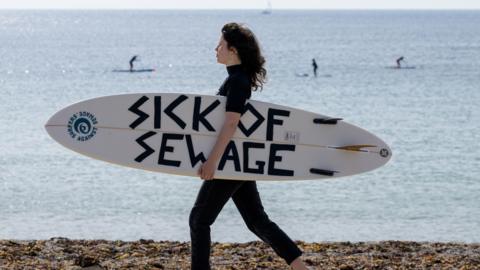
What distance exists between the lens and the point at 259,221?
5.85 m

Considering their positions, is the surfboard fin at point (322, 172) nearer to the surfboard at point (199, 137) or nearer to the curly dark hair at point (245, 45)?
the surfboard at point (199, 137)

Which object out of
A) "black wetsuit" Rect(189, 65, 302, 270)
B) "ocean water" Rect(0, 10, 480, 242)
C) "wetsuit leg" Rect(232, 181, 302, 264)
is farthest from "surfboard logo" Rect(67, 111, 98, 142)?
"ocean water" Rect(0, 10, 480, 242)

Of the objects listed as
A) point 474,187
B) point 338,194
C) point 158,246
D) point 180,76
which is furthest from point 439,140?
point 180,76

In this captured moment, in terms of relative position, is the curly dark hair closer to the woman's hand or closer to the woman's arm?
the woman's arm

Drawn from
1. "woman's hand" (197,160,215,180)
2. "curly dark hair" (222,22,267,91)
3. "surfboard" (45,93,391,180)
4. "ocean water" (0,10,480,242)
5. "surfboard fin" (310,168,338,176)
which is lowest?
"woman's hand" (197,160,215,180)

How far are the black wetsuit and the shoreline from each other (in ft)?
3.23

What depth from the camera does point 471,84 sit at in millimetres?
53062

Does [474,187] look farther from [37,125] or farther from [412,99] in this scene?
[412,99]

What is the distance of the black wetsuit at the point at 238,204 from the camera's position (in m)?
5.66

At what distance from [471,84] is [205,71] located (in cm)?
1641

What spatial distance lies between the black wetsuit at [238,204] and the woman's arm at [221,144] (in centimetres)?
5

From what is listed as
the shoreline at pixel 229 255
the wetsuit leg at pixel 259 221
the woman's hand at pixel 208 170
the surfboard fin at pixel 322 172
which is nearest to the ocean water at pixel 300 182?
the shoreline at pixel 229 255

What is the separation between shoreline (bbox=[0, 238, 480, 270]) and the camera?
6.89 metres

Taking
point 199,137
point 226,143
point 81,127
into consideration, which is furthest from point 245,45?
point 81,127
